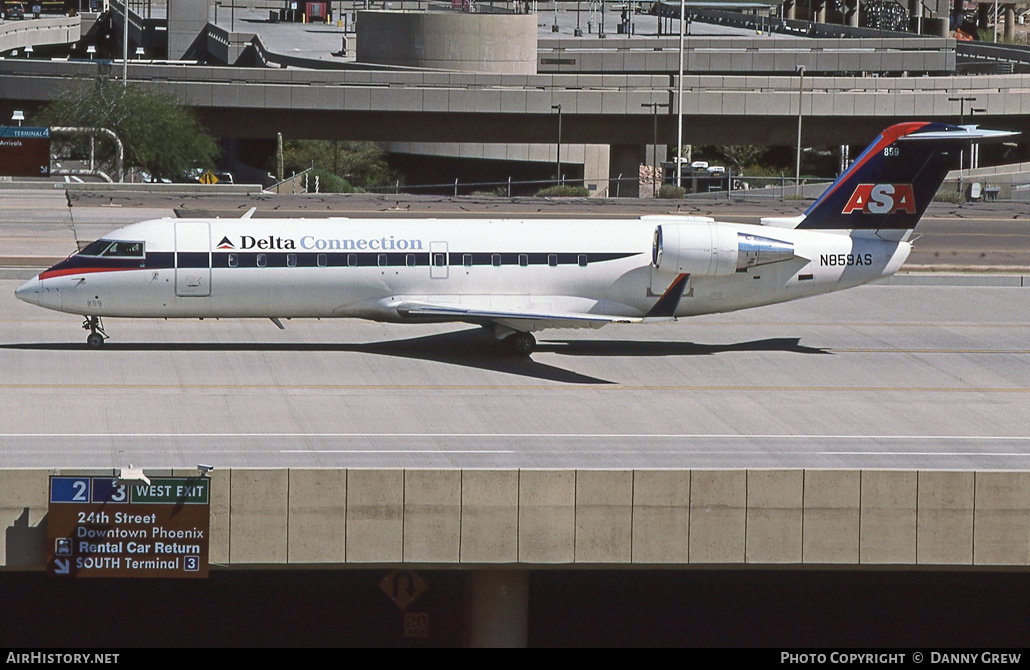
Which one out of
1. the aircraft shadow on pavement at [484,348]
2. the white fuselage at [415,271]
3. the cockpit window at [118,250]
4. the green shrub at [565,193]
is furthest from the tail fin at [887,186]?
the green shrub at [565,193]

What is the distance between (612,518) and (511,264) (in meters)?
11.6

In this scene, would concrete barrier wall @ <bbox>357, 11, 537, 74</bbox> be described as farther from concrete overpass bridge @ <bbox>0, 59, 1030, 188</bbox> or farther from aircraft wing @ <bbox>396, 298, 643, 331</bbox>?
aircraft wing @ <bbox>396, 298, 643, 331</bbox>

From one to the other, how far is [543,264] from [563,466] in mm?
9363

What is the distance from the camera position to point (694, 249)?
30406 millimetres

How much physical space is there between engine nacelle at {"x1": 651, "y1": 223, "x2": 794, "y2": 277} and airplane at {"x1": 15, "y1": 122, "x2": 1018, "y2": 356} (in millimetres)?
32

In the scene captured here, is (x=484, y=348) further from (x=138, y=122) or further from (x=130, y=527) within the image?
(x=138, y=122)

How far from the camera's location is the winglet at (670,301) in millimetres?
29250

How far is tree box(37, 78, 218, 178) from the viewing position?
72.9 meters

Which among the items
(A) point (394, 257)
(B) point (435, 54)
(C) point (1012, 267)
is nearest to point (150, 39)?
(B) point (435, 54)

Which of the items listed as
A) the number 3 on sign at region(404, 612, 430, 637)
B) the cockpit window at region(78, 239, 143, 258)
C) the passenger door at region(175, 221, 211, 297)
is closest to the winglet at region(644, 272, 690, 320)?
the number 3 on sign at region(404, 612, 430, 637)

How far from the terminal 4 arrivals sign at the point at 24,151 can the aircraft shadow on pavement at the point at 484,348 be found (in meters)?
40.7

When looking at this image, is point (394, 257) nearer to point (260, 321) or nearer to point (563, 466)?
point (260, 321)

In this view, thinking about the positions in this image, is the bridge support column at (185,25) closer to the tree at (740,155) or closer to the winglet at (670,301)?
the tree at (740,155)
